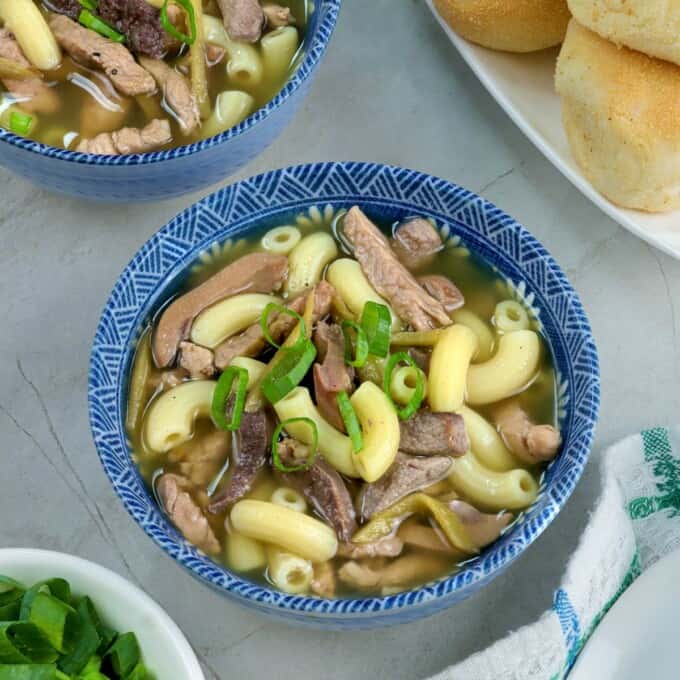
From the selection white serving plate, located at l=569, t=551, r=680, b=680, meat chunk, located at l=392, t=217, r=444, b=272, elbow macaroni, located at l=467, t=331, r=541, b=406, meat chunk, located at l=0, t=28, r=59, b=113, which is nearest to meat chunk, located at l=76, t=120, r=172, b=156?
meat chunk, located at l=0, t=28, r=59, b=113

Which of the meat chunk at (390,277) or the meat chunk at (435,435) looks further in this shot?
the meat chunk at (390,277)

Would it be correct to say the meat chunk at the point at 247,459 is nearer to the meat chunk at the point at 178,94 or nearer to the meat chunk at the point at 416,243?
the meat chunk at the point at 416,243

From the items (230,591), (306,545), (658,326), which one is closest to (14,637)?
(230,591)

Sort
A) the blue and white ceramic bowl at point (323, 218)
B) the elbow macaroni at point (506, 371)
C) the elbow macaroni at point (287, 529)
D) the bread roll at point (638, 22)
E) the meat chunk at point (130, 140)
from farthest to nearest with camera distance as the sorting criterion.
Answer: the meat chunk at point (130, 140) → the bread roll at point (638, 22) → the elbow macaroni at point (506, 371) → the elbow macaroni at point (287, 529) → the blue and white ceramic bowl at point (323, 218)

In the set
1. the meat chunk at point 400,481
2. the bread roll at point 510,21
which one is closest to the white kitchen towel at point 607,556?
the meat chunk at point 400,481

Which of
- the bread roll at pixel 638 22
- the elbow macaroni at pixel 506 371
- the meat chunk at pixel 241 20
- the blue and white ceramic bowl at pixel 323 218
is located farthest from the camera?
the meat chunk at pixel 241 20

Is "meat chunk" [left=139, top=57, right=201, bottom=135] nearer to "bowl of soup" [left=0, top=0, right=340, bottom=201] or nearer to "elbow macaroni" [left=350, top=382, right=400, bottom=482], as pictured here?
"bowl of soup" [left=0, top=0, right=340, bottom=201]
